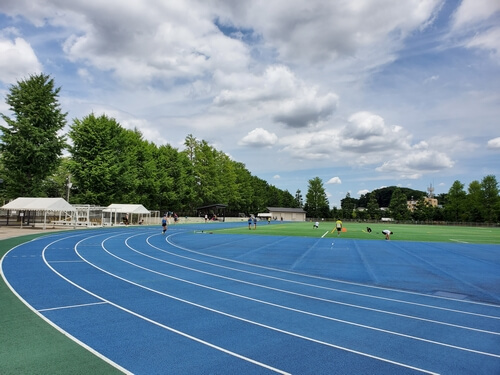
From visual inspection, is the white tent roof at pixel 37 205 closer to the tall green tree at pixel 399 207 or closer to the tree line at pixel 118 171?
the tree line at pixel 118 171

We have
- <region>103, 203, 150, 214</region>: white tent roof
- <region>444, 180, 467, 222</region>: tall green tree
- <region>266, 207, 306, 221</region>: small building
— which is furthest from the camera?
<region>266, 207, 306, 221</region>: small building

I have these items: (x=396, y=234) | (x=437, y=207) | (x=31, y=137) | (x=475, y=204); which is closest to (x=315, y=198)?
(x=437, y=207)

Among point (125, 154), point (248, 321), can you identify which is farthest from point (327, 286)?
point (125, 154)

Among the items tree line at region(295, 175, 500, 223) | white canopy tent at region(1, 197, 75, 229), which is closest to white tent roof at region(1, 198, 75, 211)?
white canopy tent at region(1, 197, 75, 229)

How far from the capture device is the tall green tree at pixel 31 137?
3938 cm

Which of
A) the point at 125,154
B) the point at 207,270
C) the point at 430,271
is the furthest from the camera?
the point at 125,154

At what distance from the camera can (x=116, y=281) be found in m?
11.2

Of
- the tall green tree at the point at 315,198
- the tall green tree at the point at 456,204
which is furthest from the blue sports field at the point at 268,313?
the tall green tree at the point at 315,198

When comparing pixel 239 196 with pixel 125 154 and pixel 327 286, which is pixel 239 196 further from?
pixel 327 286

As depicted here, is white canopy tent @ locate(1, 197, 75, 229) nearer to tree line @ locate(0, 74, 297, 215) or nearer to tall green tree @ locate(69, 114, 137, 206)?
tree line @ locate(0, 74, 297, 215)

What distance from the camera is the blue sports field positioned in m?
5.61

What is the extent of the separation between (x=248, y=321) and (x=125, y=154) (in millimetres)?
50964

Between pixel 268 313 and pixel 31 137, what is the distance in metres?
42.0

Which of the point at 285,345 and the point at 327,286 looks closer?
the point at 285,345
